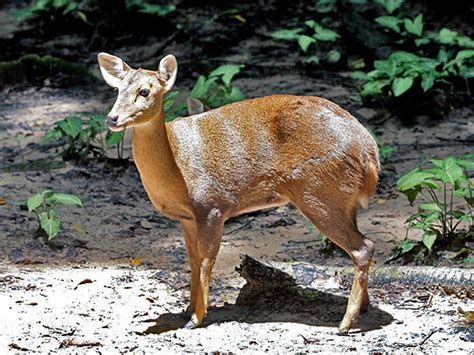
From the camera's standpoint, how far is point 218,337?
16.8 feet

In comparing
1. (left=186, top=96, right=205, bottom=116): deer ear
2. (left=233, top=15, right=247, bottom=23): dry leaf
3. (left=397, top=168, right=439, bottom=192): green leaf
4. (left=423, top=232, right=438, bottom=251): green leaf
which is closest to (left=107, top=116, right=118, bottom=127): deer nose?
(left=397, top=168, right=439, bottom=192): green leaf

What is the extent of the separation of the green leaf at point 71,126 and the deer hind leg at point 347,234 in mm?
3393

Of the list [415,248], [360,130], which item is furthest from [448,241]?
[360,130]

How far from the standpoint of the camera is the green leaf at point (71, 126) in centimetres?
807

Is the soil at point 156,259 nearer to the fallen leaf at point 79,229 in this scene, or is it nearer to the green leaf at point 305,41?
the fallen leaf at point 79,229

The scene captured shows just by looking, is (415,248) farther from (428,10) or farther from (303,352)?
(428,10)

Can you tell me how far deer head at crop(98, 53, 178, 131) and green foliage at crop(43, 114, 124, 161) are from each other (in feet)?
9.22

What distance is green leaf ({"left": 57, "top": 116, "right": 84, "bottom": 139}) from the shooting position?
8070 mm

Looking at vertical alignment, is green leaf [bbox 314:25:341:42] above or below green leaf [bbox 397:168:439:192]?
below

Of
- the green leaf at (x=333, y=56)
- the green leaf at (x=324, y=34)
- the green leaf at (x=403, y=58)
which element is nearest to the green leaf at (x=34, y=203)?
the green leaf at (x=403, y=58)

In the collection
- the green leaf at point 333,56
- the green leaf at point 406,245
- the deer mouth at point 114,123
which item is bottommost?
→ the green leaf at point 333,56

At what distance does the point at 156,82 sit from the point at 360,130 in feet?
3.83

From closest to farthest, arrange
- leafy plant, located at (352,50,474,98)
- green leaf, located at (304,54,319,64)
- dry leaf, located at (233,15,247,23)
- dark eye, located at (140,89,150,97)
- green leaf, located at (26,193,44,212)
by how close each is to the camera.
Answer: dark eye, located at (140,89,150,97) < green leaf, located at (26,193,44,212) < leafy plant, located at (352,50,474,98) < green leaf, located at (304,54,319,64) < dry leaf, located at (233,15,247,23)

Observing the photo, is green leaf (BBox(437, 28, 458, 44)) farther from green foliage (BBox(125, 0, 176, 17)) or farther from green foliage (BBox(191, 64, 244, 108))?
green foliage (BBox(125, 0, 176, 17))
